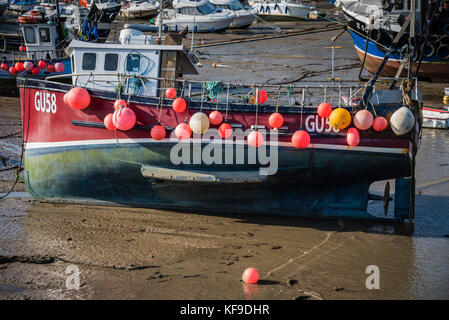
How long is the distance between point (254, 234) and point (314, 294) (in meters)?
2.12

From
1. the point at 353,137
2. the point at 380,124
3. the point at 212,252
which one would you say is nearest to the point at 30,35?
the point at 212,252

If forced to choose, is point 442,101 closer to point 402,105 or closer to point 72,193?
point 402,105

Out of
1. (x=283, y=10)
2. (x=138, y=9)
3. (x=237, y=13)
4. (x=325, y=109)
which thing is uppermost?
(x=138, y=9)

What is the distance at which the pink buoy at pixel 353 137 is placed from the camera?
29.3 ft

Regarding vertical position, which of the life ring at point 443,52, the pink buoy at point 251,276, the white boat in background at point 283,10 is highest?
the white boat in background at point 283,10

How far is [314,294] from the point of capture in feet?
23.5

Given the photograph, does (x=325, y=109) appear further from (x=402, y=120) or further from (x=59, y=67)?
(x=59, y=67)

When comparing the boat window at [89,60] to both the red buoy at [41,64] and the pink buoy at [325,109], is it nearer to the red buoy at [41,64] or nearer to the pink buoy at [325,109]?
the pink buoy at [325,109]

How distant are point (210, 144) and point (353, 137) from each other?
2309 mm

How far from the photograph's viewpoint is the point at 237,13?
3397 cm

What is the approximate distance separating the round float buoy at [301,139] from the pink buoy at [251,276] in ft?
7.75

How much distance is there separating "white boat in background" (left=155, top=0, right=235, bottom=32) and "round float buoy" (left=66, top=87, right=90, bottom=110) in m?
23.8

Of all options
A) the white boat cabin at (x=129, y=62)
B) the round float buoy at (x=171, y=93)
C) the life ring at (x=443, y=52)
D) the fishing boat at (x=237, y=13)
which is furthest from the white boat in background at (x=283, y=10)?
the round float buoy at (x=171, y=93)

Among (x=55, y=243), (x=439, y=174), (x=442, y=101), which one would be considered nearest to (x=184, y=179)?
(x=55, y=243)
